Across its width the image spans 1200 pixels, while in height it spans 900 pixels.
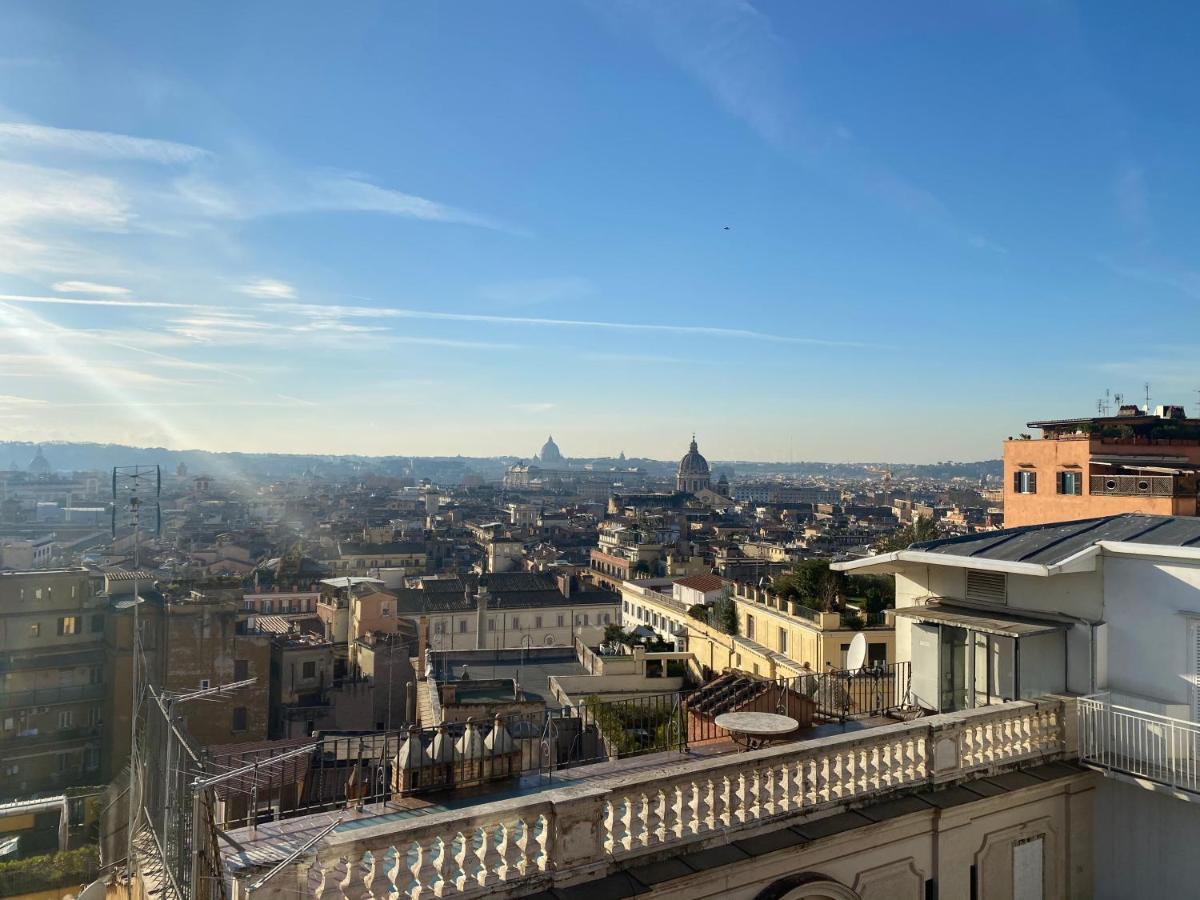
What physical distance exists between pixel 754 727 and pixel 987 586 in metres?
2.73

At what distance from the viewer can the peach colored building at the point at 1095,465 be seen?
89.5ft

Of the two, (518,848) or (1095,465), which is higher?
(1095,465)

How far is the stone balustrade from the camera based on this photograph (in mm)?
4109

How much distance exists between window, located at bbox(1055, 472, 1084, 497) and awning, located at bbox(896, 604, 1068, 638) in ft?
81.8

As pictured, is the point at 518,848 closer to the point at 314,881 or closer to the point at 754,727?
the point at 314,881

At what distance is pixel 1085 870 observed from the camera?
277 inches

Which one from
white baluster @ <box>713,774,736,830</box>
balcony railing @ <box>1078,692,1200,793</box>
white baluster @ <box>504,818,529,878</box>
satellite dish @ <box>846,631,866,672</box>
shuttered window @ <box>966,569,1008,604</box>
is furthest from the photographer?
satellite dish @ <box>846,631,866,672</box>

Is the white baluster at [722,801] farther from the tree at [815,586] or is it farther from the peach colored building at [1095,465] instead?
the peach colored building at [1095,465]

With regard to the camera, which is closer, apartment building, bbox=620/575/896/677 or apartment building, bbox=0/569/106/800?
apartment building, bbox=620/575/896/677

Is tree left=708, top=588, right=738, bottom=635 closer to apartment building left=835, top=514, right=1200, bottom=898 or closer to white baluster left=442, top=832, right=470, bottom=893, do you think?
apartment building left=835, top=514, right=1200, bottom=898

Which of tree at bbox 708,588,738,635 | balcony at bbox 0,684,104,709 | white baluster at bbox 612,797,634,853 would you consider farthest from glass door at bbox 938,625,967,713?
balcony at bbox 0,684,104,709

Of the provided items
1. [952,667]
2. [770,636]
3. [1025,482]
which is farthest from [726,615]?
[952,667]

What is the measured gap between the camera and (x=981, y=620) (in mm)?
7363

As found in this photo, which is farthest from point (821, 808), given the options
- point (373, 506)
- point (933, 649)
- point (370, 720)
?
point (373, 506)
